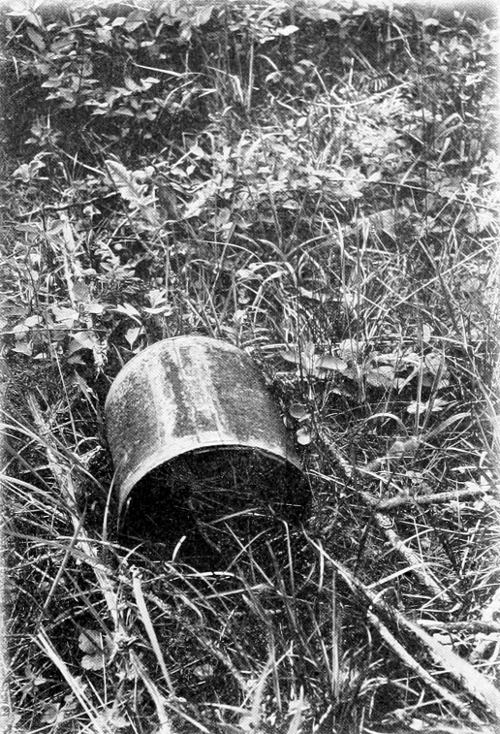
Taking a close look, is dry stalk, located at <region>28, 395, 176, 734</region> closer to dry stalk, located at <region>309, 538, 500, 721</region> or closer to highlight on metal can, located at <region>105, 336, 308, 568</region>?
highlight on metal can, located at <region>105, 336, 308, 568</region>

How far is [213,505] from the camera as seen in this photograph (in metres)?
2.36

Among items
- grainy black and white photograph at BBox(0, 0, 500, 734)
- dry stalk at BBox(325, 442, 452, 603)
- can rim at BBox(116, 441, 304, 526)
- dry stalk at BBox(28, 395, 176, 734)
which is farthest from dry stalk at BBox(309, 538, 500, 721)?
dry stalk at BBox(28, 395, 176, 734)

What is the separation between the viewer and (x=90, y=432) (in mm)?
2689

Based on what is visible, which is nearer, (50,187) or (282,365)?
(282,365)

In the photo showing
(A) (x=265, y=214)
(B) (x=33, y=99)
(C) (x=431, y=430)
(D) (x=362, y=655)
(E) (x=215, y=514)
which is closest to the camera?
(D) (x=362, y=655)

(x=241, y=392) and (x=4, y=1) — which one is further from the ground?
(x=4, y=1)

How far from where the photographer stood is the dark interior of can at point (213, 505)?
2318 millimetres

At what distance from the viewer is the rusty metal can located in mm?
2223

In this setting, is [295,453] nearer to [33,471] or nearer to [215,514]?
[215,514]

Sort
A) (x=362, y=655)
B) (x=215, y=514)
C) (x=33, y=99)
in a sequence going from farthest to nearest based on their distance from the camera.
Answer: (x=33, y=99) → (x=215, y=514) → (x=362, y=655)

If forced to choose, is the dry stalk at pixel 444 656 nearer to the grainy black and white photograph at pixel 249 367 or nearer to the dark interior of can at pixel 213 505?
the grainy black and white photograph at pixel 249 367

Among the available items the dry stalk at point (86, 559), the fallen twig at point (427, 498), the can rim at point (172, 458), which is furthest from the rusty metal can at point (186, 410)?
the fallen twig at point (427, 498)

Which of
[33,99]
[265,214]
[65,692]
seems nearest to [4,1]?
[33,99]

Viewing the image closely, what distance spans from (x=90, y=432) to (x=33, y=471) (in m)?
0.28
